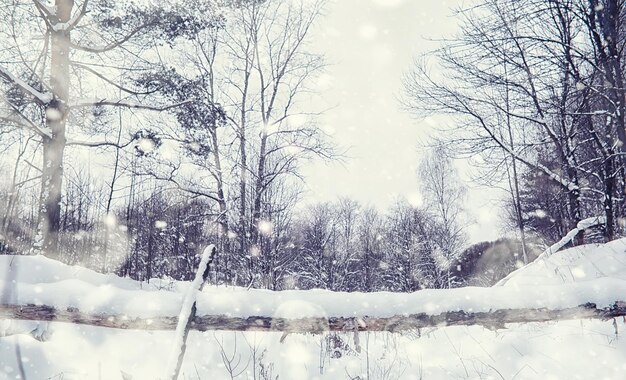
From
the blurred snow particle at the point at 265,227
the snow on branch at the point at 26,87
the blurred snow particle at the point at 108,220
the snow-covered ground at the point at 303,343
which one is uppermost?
the snow on branch at the point at 26,87

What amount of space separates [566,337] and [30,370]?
4.87 metres

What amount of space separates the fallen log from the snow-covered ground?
0.05m

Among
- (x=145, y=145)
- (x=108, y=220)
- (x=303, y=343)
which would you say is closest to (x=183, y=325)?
(x=303, y=343)

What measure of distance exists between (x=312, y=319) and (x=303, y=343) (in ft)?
10.5

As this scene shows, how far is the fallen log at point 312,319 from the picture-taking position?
243 cm

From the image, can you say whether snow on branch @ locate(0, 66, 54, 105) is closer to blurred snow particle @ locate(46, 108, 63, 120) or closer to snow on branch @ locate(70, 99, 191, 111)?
blurred snow particle @ locate(46, 108, 63, 120)

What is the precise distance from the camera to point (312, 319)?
254 centimetres

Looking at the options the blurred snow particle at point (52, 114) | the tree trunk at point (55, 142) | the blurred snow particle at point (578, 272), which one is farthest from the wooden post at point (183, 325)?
the blurred snow particle at point (52, 114)

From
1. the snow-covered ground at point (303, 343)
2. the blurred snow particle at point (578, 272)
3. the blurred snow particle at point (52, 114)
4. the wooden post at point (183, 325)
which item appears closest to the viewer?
the wooden post at point (183, 325)

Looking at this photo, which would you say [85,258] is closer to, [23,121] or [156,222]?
[156,222]

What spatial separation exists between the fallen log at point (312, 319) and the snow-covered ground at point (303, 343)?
5 centimetres

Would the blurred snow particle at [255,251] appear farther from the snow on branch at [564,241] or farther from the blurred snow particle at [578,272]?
the blurred snow particle at [578,272]

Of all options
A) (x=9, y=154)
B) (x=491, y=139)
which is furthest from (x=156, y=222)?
(x=491, y=139)

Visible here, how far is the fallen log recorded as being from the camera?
243 centimetres
